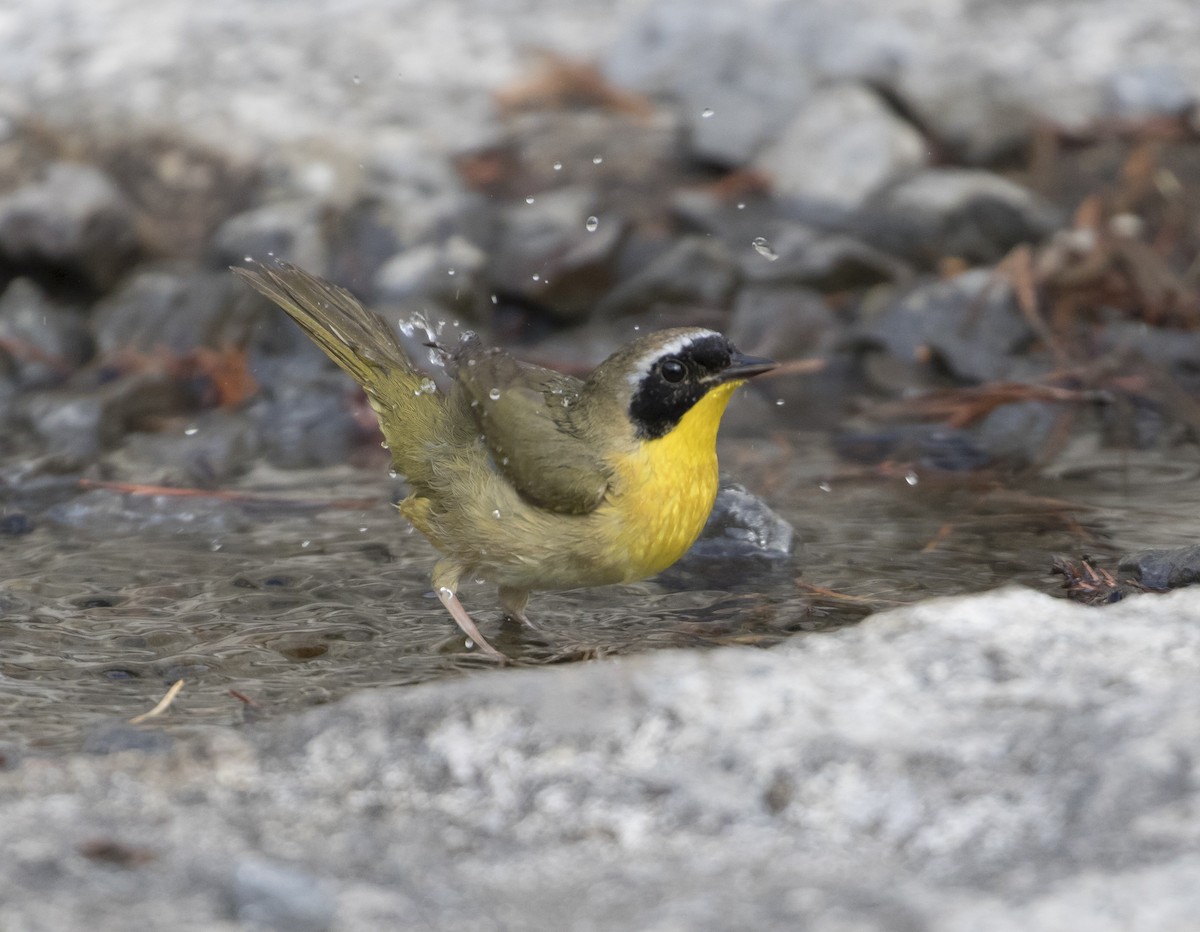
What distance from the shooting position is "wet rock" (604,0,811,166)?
29.6 feet

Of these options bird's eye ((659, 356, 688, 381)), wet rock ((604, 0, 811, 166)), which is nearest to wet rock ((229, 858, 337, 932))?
bird's eye ((659, 356, 688, 381))

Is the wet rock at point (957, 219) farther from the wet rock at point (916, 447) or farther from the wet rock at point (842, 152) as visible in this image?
the wet rock at point (916, 447)

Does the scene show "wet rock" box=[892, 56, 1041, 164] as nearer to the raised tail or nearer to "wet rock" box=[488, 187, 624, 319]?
"wet rock" box=[488, 187, 624, 319]

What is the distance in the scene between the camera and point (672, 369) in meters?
4.58

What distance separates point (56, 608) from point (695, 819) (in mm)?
2485

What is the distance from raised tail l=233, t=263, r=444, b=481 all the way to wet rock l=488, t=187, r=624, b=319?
260cm

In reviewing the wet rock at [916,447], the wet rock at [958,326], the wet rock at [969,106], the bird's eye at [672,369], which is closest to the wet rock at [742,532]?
the bird's eye at [672,369]

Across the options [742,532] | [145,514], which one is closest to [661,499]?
[742,532]

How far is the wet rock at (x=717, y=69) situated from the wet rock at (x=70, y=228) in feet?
10.1

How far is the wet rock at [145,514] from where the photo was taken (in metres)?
5.64

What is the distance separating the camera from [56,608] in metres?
4.67

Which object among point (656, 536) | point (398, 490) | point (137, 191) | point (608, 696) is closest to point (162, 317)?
point (137, 191)

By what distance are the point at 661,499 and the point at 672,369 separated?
0.41m

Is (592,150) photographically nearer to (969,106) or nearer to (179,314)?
(969,106)
